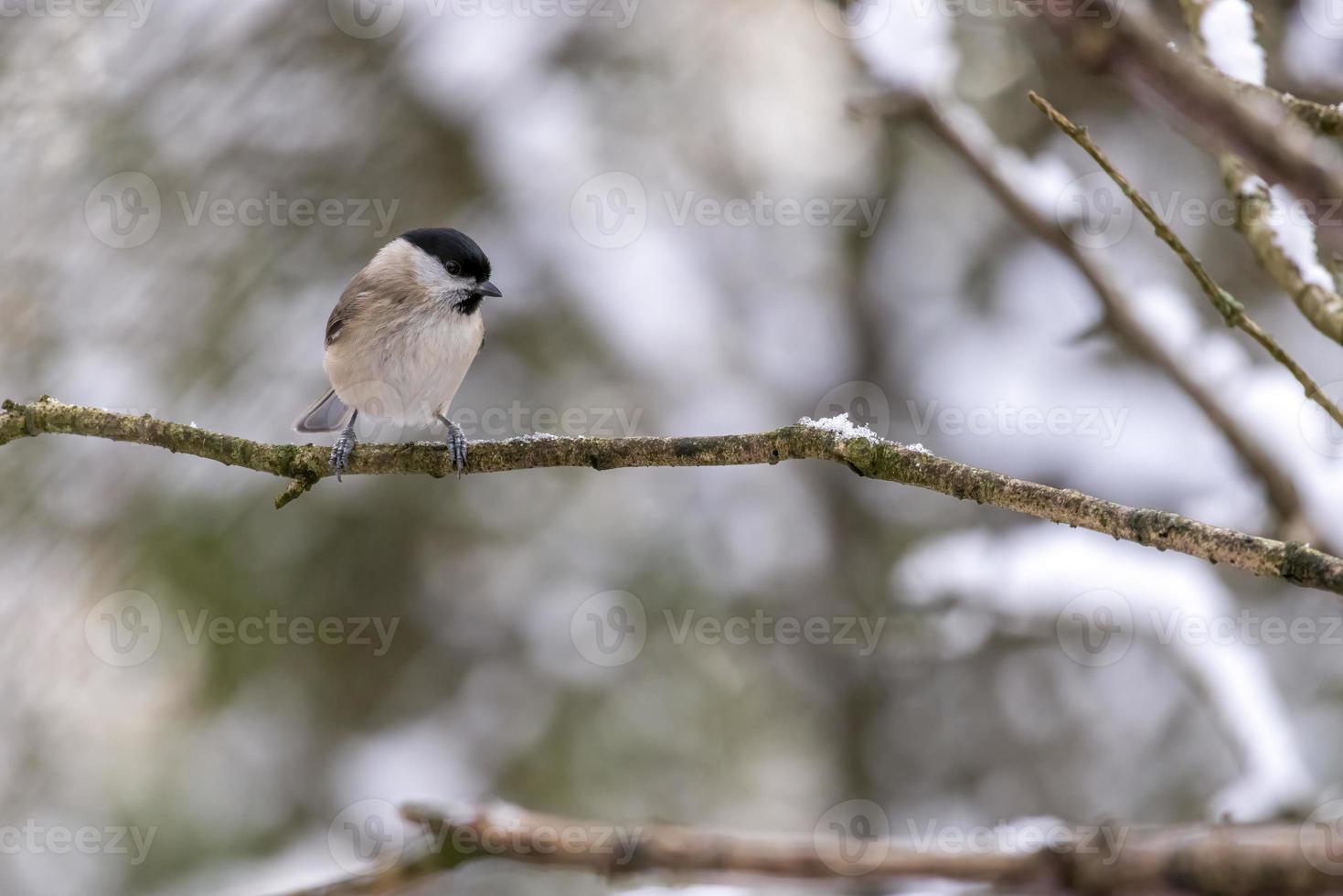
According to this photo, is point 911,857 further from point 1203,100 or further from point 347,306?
point 347,306

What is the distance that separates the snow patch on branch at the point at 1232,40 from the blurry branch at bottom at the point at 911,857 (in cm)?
117

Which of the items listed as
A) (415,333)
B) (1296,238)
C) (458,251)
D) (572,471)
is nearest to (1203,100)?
(1296,238)

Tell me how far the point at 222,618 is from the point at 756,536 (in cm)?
228

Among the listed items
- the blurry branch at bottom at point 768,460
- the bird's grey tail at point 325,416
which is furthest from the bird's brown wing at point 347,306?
the blurry branch at bottom at point 768,460

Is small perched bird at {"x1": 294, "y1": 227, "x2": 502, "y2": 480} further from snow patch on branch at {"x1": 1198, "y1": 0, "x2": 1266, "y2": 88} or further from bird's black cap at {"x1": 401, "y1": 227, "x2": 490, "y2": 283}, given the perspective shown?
snow patch on branch at {"x1": 1198, "y1": 0, "x2": 1266, "y2": 88}

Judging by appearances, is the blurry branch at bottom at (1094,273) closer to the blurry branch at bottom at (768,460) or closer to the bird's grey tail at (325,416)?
the blurry branch at bottom at (768,460)

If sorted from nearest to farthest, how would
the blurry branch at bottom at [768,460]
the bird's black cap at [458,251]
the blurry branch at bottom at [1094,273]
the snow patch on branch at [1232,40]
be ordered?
the blurry branch at bottom at [768,460]
the snow patch on branch at [1232,40]
the blurry branch at bottom at [1094,273]
the bird's black cap at [458,251]

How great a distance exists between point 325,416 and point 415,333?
0.66 meters

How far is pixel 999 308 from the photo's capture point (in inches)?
185

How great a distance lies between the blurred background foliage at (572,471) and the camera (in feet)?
10.7

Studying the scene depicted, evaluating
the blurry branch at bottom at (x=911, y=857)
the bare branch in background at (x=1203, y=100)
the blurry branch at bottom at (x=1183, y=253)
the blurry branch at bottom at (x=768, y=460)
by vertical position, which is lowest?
the blurry branch at bottom at (x=911, y=857)

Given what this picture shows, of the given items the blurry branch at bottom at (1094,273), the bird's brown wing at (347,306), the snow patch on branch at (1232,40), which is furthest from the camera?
the bird's brown wing at (347,306)

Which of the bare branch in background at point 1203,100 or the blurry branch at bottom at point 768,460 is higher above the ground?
the bare branch in background at point 1203,100

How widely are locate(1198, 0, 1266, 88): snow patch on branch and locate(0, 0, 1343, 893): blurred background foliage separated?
1254 mm
